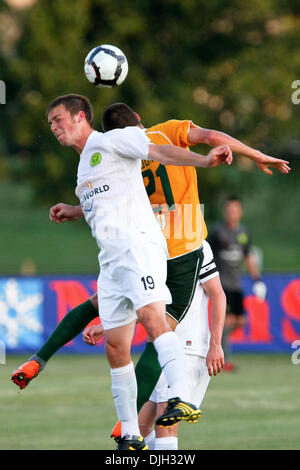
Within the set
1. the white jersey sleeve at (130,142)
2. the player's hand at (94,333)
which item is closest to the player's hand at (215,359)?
the player's hand at (94,333)

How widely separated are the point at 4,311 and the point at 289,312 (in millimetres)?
4829

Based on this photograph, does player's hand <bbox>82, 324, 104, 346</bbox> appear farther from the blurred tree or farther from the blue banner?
the blurred tree

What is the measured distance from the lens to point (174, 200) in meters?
6.63

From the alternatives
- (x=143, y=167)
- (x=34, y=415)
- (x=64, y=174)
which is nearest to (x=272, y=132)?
(x=64, y=174)

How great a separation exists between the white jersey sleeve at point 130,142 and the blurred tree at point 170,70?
1065 inches

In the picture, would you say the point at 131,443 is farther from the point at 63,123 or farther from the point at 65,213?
the point at 63,123

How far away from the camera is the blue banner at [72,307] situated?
653 inches

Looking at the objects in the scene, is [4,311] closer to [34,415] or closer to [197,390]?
[34,415]

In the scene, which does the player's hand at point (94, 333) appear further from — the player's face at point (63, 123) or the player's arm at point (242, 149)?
the player's arm at point (242, 149)

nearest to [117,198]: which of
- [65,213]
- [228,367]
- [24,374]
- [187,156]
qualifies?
[187,156]

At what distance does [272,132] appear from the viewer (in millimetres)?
37125

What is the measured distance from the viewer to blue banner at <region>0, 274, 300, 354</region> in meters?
16.6

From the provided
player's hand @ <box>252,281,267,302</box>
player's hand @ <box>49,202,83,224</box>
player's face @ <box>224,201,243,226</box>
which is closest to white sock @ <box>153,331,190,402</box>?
player's hand @ <box>49,202,83,224</box>

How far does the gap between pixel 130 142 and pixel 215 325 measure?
144 cm
